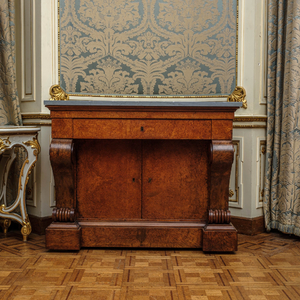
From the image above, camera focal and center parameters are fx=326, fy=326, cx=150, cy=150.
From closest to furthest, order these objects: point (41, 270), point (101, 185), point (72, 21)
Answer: point (41, 270) → point (101, 185) → point (72, 21)

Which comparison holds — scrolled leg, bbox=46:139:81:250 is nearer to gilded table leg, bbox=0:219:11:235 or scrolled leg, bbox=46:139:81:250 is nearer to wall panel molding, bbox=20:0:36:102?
gilded table leg, bbox=0:219:11:235

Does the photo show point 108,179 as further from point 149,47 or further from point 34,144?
point 149,47

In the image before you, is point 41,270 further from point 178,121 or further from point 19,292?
point 178,121

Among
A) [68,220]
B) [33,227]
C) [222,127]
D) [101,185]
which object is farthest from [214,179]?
[33,227]

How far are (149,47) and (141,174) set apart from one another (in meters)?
1.06

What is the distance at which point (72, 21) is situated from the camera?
8.35 feet

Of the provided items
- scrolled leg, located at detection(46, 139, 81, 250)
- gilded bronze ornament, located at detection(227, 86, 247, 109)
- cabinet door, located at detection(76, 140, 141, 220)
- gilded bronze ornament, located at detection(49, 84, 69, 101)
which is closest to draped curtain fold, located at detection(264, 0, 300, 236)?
gilded bronze ornament, located at detection(227, 86, 247, 109)

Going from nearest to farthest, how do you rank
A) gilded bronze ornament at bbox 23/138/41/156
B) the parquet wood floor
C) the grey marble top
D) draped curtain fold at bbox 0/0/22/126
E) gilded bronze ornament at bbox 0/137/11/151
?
the parquet wood floor < the grey marble top < gilded bronze ornament at bbox 0/137/11/151 < gilded bronze ornament at bbox 23/138/41/156 < draped curtain fold at bbox 0/0/22/126

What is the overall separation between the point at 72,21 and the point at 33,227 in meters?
1.65

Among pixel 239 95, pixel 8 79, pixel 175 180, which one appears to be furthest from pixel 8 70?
pixel 239 95

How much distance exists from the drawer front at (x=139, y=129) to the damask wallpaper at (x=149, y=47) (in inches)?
24.9

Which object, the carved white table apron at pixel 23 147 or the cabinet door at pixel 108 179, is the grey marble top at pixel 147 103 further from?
the carved white table apron at pixel 23 147

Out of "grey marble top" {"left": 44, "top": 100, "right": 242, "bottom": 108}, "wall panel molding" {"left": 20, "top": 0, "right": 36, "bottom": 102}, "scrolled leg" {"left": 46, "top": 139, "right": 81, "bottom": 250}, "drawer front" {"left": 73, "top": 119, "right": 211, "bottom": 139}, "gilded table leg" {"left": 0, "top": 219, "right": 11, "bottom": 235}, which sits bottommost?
"gilded table leg" {"left": 0, "top": 219, "right": 11, "bottom": 235}

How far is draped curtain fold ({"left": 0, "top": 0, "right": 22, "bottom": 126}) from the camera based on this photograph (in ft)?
8.16
